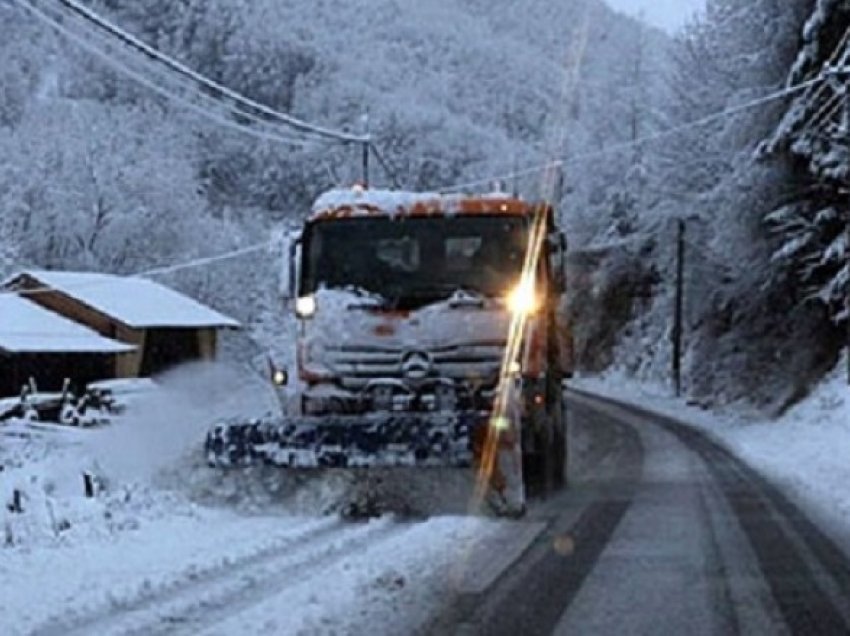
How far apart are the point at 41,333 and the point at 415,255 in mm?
36493

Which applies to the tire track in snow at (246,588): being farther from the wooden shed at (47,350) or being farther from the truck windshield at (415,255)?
the wooden shed at (47,350)

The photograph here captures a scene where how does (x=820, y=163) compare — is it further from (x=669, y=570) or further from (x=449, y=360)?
(x=669, y=570)

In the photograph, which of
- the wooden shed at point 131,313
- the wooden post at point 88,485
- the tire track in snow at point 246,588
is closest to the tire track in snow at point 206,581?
the tire track in snow at point 246,588

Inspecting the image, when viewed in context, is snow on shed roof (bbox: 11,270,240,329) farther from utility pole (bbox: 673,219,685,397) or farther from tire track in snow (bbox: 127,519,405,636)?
tire track in snow (bbox: 127,519,405,636)

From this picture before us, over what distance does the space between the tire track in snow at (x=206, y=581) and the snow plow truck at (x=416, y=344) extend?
99cm

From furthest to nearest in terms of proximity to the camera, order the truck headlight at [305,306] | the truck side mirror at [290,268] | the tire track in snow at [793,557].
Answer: the truck side mirror at [290,268]
the truck headlight at [305,306]
the tire track in snow at [793,557]

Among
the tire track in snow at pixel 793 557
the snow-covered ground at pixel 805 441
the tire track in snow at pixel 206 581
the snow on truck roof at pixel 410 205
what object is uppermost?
the snow on truck roof at pixel 410 205

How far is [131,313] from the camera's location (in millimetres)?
54781

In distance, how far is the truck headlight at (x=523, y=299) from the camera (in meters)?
14.3

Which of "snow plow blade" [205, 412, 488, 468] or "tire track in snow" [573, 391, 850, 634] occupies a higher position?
"snow plow blade" [205, 412, 488, 468]

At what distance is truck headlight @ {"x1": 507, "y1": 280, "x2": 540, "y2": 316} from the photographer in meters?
14.3

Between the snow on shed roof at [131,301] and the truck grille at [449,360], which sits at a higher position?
the snow on shed roof at [131,301]

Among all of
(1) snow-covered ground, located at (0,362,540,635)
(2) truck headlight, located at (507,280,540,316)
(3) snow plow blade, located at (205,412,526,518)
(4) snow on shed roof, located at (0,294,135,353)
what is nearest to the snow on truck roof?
(2) truck headlight, located at (507,280,540,316)

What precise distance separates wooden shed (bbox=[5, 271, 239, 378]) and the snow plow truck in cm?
3990
